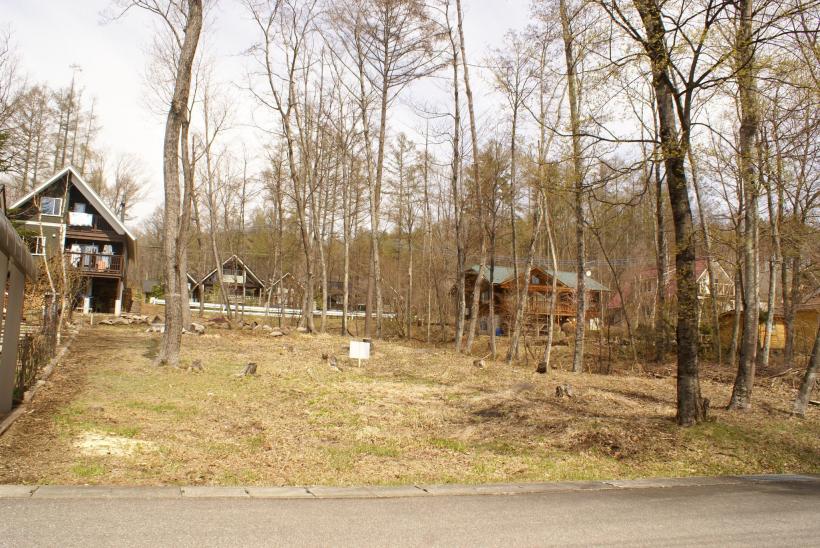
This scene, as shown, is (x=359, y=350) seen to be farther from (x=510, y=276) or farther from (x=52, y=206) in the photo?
(x=52, y=206)

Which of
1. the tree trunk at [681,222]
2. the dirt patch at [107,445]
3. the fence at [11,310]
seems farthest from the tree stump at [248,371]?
the tree trunk at [681,222]

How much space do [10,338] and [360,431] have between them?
4.87m

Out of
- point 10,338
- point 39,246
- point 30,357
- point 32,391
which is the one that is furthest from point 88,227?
point 10,338

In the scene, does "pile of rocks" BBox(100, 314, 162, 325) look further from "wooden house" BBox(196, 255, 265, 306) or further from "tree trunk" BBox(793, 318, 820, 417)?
"wooden house" BBox(196, 255, 265, 306)

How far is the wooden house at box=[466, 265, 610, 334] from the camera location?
102 ft

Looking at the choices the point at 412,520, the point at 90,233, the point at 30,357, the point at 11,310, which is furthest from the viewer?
the point at 90,233

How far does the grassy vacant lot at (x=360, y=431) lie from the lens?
20.7 feet

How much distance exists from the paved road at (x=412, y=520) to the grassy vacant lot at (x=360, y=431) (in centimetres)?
83

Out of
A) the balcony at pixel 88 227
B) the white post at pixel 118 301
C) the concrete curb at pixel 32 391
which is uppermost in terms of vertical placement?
the balcony at pixel 88 227

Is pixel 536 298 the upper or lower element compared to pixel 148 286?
lower

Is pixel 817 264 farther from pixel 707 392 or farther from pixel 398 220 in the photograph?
pixel 398 220

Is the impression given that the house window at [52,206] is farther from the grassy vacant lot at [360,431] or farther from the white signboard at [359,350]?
the white signboard at [359,350]

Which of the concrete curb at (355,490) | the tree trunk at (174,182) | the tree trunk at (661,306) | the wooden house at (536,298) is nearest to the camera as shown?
the concrete curb at (355,490)

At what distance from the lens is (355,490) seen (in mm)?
5645
